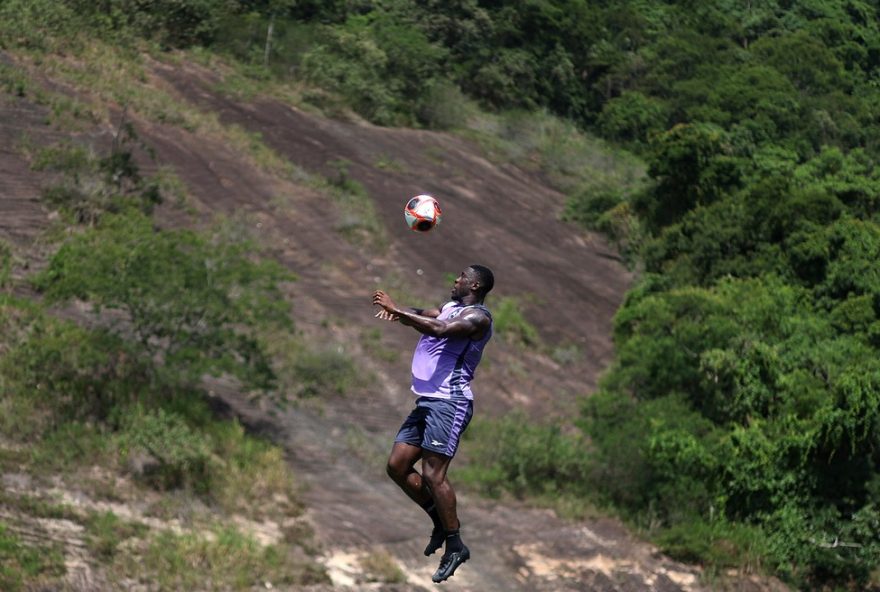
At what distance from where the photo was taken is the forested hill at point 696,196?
25203mm

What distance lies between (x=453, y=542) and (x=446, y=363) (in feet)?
4.34

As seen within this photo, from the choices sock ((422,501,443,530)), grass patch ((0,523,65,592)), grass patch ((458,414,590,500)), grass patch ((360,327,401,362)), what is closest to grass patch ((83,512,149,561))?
grass patch ((0,523,65,592))

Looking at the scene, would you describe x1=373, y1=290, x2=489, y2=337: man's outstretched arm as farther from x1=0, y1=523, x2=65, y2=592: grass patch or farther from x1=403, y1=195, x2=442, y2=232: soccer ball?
x1=0, y1=523, x2=65, y2=592: grass patch

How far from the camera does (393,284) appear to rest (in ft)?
105

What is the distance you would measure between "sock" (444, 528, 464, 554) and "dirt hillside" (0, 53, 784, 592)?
11.8 meters

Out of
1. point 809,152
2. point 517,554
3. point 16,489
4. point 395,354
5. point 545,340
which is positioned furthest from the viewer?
point 809,152

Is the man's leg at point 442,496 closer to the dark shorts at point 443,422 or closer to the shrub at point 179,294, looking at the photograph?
the dark shorts at point 443,422

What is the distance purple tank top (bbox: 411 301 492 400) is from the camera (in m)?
8.61

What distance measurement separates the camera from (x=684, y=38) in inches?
2486

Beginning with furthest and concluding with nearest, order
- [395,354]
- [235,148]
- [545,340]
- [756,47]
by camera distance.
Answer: [756,47]
[235,148]
[545,340]
[395,354]

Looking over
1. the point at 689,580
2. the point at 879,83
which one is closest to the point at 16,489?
the point at 689,580

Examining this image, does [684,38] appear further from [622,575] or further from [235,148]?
[622,575]

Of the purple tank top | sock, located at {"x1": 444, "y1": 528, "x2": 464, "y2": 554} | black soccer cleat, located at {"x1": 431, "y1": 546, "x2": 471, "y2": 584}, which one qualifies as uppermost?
the purple tank top

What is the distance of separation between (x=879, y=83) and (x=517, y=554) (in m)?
43.0
